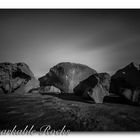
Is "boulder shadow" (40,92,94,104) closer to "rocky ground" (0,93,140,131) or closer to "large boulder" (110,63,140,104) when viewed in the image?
"rocky ground" (0,93,140,131)

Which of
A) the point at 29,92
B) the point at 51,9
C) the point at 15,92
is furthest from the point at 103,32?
the point at 15,92

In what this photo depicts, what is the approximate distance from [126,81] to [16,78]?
5.08 feet

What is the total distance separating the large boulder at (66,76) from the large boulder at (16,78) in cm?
16

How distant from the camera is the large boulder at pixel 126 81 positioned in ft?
5.71

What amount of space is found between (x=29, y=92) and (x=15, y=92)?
183 millimetres

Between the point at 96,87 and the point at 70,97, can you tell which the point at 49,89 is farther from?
the point at 96,87

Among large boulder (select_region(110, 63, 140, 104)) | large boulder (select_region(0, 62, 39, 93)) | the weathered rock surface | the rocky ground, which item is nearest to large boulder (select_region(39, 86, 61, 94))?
the weathered rock surface

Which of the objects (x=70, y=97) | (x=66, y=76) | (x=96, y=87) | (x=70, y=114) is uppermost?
(x=66, y=76)

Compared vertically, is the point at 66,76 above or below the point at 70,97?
above

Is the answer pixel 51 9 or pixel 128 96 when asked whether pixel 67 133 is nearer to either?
pixel 128 96

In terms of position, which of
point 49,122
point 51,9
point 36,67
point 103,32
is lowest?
point 49,122

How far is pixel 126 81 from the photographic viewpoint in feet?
5.95

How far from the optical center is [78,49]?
75.5 inches

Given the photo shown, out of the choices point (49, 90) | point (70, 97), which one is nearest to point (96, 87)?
point (70, 97)
